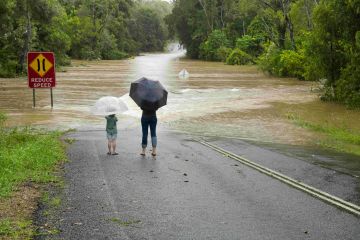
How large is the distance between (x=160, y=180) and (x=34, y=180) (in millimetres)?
2247

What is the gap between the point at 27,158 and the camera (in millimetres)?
10602

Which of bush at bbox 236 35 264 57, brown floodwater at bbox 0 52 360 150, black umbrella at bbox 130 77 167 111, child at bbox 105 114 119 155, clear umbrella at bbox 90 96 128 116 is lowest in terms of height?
brown floodwater at bbox 0 52 360 150

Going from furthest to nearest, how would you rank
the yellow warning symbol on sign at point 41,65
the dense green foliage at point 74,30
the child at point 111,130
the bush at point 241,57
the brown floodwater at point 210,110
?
the bush at point 241,57
the dense green foliage at point 74,30
the yellow warning symbol on sign at point 41,65
the brown floodwater at point 210,110
the child at point 111,130

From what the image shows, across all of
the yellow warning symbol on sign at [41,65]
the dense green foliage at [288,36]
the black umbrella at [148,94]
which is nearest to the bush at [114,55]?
the dense green foliage at [288,36]

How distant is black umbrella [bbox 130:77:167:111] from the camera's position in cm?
1152

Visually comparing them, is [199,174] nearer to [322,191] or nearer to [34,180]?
[322,191]

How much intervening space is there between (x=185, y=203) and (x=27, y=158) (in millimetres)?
4108

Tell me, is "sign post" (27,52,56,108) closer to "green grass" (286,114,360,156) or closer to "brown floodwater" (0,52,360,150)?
"brown floodwater" (0,52,360,150)


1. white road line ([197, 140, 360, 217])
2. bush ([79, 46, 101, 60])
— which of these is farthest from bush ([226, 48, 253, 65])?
white road line ([197, 140, 360, 217])

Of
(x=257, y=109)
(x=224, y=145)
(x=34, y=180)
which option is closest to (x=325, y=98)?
(x=257, y=109)

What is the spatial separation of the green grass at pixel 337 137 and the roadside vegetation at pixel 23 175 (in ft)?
26.1

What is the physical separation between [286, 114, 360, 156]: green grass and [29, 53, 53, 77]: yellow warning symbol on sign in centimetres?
993

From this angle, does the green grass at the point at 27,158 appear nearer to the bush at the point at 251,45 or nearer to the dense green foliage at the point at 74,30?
the dense green foliage at the point at 74,30

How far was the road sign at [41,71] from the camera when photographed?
65.6 feet
